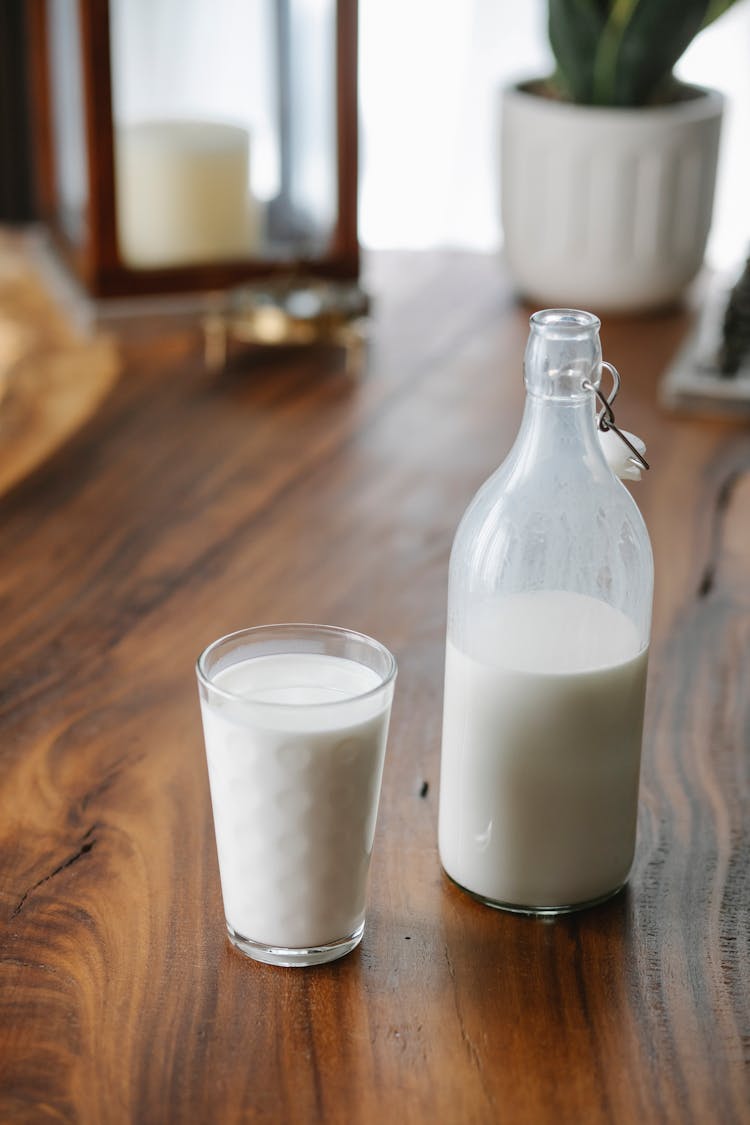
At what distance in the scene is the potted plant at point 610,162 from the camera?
4.17 ft

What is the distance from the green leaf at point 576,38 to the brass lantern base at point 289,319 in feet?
0.86

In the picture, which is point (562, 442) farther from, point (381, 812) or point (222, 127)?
point (222, 127)

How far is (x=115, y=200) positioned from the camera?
4.03 ft

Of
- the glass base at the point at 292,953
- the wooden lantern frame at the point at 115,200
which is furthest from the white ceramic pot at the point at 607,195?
the glass base at the point at 292,953

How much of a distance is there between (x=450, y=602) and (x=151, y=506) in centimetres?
47

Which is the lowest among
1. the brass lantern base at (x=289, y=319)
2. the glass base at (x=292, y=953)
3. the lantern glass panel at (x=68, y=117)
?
the glass base at (x=292, y=953)

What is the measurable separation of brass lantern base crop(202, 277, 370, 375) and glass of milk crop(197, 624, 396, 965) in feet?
2.25

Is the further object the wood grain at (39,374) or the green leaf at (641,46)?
the green leaf at (641,46)

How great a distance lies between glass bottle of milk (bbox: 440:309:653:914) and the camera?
0.55 m

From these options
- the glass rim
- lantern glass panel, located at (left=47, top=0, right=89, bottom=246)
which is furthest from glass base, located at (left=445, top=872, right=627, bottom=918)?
lantern glass panel, located at (left=47, top=0, right=89, bottom=246)

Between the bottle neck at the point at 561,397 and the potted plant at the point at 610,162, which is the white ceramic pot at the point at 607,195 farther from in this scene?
the bottle neck at the point at 561,397

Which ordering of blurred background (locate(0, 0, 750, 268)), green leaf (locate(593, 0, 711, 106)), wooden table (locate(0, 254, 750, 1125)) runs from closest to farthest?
wooden table (locate(0, 254, 750, 1125)), green leaf (locate(593, 0, 711, 106)), blurred background (locate(0, 0, 750, 268))

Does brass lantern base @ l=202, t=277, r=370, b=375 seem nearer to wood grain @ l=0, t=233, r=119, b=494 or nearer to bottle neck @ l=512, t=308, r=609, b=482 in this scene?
wood grain @ l=0, t=233, r=119, b=494

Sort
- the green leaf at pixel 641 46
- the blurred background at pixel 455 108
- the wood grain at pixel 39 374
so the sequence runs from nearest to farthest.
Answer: the wood grain at pixel 39 374 < the green leaf at pixel 641 46 < the blurred background at pixel 455 108
